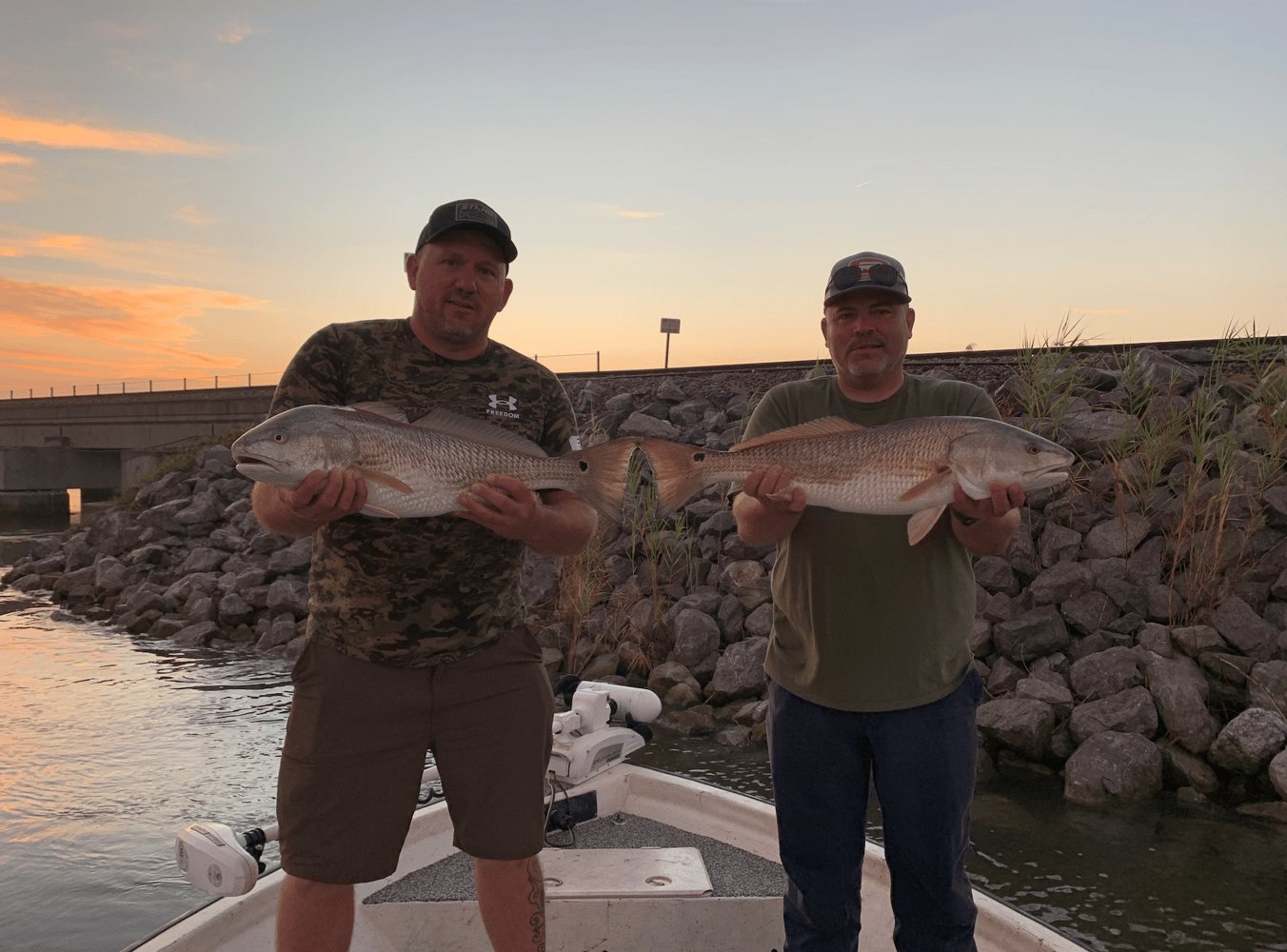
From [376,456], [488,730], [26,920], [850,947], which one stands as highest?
[376,456]

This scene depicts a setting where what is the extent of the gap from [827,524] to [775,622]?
46 cm

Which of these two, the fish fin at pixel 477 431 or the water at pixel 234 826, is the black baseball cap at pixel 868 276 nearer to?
the fish fin at pixel 477 431

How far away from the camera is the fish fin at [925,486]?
11.5 ft

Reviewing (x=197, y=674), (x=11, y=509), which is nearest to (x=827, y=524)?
(x=197, y=674)

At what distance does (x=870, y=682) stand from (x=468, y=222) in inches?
92.8

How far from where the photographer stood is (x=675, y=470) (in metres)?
3.98

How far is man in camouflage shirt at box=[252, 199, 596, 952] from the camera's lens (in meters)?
3.19

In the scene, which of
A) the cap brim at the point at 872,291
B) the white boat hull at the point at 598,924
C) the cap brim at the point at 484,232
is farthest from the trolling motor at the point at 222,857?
the cap brim at the point at 872,291

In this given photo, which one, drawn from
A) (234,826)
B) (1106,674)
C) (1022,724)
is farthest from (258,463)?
(1106,674)

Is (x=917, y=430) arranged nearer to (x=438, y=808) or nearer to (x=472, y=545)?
(x=472, y=545)

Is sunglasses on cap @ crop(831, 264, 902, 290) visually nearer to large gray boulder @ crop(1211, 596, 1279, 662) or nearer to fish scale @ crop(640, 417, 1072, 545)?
fish scale @ crop(640, 417, 1072, 545)

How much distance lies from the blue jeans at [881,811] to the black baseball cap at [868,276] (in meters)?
1.58

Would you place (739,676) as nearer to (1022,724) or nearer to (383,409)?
(1022,724)

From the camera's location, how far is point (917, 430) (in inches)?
140
